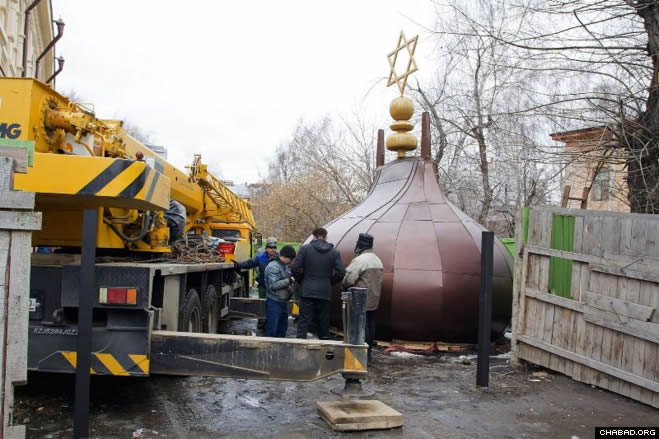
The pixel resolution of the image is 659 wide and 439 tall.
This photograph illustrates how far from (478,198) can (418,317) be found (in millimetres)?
13867

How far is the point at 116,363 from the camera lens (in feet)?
17.2

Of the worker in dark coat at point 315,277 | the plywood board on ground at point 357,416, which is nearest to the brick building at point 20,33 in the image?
the worker in dark coat at point 315,277

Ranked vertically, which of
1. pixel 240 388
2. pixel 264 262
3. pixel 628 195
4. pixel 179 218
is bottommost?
pixel 240 388

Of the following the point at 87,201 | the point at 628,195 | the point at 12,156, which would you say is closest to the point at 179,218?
the point at 87,201

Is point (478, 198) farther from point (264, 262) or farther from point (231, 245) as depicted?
point (264, 262)

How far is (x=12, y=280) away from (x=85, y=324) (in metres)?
1.55

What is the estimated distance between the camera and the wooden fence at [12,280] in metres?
3.38

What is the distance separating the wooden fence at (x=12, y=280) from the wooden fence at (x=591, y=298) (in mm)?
5635

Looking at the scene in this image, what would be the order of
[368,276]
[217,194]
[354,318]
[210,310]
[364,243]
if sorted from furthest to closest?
1. [217,194]
2. [364,243]
3. [210,310]
4. [368,276]
5. [354,318]

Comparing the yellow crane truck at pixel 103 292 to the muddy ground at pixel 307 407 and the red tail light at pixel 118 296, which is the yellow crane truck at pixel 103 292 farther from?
the muddy ground at pixel 307 407

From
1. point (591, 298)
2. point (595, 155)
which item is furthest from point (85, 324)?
point (595, 155)

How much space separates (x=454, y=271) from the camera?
9.45 m

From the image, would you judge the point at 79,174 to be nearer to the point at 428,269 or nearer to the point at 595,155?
the point at 428,269

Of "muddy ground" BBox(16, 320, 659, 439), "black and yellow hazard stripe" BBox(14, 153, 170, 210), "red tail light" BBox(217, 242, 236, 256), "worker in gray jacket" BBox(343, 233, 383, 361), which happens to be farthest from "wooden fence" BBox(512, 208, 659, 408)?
"red tail light" BBox(217, 242, 236, 256)
